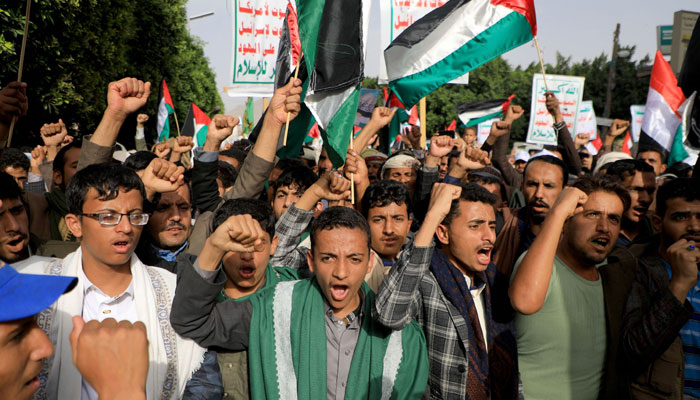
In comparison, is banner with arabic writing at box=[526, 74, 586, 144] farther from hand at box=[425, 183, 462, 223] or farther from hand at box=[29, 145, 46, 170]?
hand at box=[425, 183, 462, 223]

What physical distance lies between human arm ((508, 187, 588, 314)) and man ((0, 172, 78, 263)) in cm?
234

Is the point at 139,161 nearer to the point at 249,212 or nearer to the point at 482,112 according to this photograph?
the point at 249,212

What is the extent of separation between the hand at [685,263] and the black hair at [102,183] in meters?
2.48

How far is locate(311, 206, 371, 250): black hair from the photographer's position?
8.62ft

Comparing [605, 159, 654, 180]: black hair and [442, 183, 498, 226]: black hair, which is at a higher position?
[605, 159, 654, 180]: black hair

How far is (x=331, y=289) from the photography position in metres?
2.51

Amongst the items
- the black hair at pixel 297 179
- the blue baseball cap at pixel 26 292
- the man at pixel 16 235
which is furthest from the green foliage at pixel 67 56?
the blue baseball cap at pixel 26 292

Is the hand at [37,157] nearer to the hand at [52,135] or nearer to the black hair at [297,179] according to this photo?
the hand at [52,135]

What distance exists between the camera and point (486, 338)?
2869 mm

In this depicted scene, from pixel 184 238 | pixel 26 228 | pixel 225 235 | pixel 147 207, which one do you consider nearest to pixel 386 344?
pixel 225 235

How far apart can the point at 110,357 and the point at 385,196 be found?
242cm

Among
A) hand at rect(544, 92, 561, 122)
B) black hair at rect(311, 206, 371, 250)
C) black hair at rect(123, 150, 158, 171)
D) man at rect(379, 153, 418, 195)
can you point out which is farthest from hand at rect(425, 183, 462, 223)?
hand at rect(544, 92, 561, 122)

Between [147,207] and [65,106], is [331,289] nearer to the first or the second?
[147,207]

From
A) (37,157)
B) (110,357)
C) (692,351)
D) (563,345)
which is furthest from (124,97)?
(692,351)
